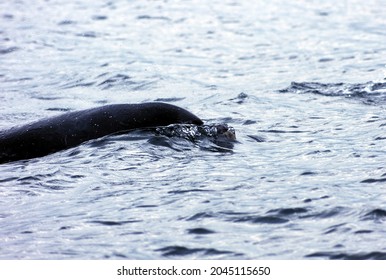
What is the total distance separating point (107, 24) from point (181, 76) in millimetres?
7975

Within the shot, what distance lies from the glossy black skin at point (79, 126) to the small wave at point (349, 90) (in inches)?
148

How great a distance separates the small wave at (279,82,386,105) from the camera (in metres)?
14.0

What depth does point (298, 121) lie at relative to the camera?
12672 millimetres

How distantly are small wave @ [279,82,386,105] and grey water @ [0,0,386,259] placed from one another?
0.12ft

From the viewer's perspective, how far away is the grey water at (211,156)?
26.3ft

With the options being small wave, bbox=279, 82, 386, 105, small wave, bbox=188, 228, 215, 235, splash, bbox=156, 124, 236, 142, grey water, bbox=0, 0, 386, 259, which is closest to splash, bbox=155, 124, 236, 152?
splash, bbox=156, 124, 236, 142

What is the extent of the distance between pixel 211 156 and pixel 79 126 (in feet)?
5.85

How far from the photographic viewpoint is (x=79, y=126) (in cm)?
1113

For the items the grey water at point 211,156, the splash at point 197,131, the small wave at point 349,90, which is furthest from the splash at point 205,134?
the small wave at point 349,90

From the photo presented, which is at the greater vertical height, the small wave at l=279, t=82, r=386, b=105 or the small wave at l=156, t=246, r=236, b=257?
the small wave at l=156, t=246, r=236, b=257

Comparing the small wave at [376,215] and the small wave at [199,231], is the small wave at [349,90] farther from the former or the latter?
the small wave at [199,231]

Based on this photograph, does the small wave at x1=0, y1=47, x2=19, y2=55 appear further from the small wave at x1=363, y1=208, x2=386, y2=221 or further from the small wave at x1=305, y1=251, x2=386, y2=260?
the small wave at x1=305, y1=251, x2=386, y2=260
